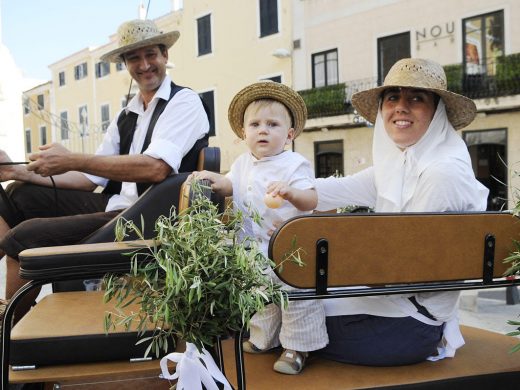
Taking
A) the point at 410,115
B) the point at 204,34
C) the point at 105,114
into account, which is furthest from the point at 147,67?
the point at 105,114

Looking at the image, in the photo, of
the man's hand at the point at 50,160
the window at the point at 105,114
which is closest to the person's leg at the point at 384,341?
the man's hand at the point at 50,160

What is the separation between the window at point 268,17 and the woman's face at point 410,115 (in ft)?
60.0

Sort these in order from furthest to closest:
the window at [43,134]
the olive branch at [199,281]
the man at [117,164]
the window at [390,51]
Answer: the window at [43,134]
the window at [390,51]
the man at [117,164]
the olive branch at [199,281]

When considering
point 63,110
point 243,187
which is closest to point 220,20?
point 63,110

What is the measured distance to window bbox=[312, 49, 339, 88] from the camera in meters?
18.0

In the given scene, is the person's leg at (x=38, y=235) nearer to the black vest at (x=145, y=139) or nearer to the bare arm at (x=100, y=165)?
the bare arm at (x=100, y=165)

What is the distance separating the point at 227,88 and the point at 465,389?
67.1ft

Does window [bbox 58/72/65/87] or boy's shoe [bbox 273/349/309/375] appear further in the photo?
window [bbox 58/72/65/87]

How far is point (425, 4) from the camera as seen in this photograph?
1562 centimetres

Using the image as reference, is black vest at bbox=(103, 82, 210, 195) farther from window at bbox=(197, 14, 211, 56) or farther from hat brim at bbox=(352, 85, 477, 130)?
window at bbox=(197, 14, 211, 56)

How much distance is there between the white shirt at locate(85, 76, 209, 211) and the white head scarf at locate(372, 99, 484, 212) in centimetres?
99

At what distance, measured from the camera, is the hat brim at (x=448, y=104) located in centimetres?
191

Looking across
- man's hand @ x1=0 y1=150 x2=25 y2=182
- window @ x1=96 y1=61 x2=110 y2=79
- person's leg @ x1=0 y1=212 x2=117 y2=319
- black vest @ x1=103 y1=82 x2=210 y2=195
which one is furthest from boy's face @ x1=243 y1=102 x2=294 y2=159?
window @ x1=96 y1=61 x2=110 y2=79

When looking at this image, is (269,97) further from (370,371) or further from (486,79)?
(486,79)
